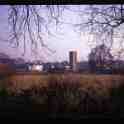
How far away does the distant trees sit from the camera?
120 inches

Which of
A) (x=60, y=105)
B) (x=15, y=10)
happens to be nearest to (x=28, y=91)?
(x=60, y=105)

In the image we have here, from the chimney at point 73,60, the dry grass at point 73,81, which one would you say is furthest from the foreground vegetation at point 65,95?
the chimney at point 73,60

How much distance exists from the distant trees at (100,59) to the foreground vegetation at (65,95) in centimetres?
14

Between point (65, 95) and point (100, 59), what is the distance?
0.68m

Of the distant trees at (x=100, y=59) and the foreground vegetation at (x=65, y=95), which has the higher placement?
the distant trees at (x=100, y=59)

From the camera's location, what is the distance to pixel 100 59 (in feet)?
10.0

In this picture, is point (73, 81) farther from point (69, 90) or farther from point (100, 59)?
point (100, 59)

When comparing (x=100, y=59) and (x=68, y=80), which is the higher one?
(x=100, y=59)

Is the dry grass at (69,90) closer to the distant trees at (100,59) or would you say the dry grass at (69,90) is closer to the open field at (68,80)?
the open field at (68,80)

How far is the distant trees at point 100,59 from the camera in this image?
3.04 m

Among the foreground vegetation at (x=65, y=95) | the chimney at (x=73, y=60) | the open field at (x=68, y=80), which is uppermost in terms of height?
the chimney at (x=73, y=60)

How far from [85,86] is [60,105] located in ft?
1.37

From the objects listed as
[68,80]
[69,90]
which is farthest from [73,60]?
[69,90]

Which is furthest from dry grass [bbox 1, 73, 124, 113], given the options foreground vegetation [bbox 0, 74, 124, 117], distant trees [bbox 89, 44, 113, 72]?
distant trees [bbox 89, 44, 113, 72]
